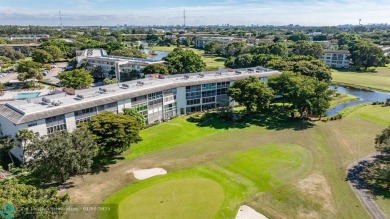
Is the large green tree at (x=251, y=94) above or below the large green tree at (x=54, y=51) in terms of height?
below

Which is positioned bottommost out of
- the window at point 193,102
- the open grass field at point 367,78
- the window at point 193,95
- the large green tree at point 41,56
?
the open grass field at point 367,78

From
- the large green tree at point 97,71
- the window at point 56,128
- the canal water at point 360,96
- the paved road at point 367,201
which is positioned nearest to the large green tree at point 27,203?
the window at point 56,128

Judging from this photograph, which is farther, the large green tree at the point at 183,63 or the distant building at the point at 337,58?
the distant building at the point at 337,58

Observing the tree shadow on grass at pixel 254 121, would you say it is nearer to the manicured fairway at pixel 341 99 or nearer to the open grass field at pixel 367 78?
the manicured fairway at pixel 341 99

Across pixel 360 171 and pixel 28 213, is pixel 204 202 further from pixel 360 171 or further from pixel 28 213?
pixel 360 171

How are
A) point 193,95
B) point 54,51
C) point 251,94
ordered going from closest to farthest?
point 251,94
point 193,95
point 54,51

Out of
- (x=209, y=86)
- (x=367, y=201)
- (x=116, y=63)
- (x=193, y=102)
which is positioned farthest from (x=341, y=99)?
(x=116, y=63)

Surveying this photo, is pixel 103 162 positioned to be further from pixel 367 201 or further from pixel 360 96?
pixel 360 96
